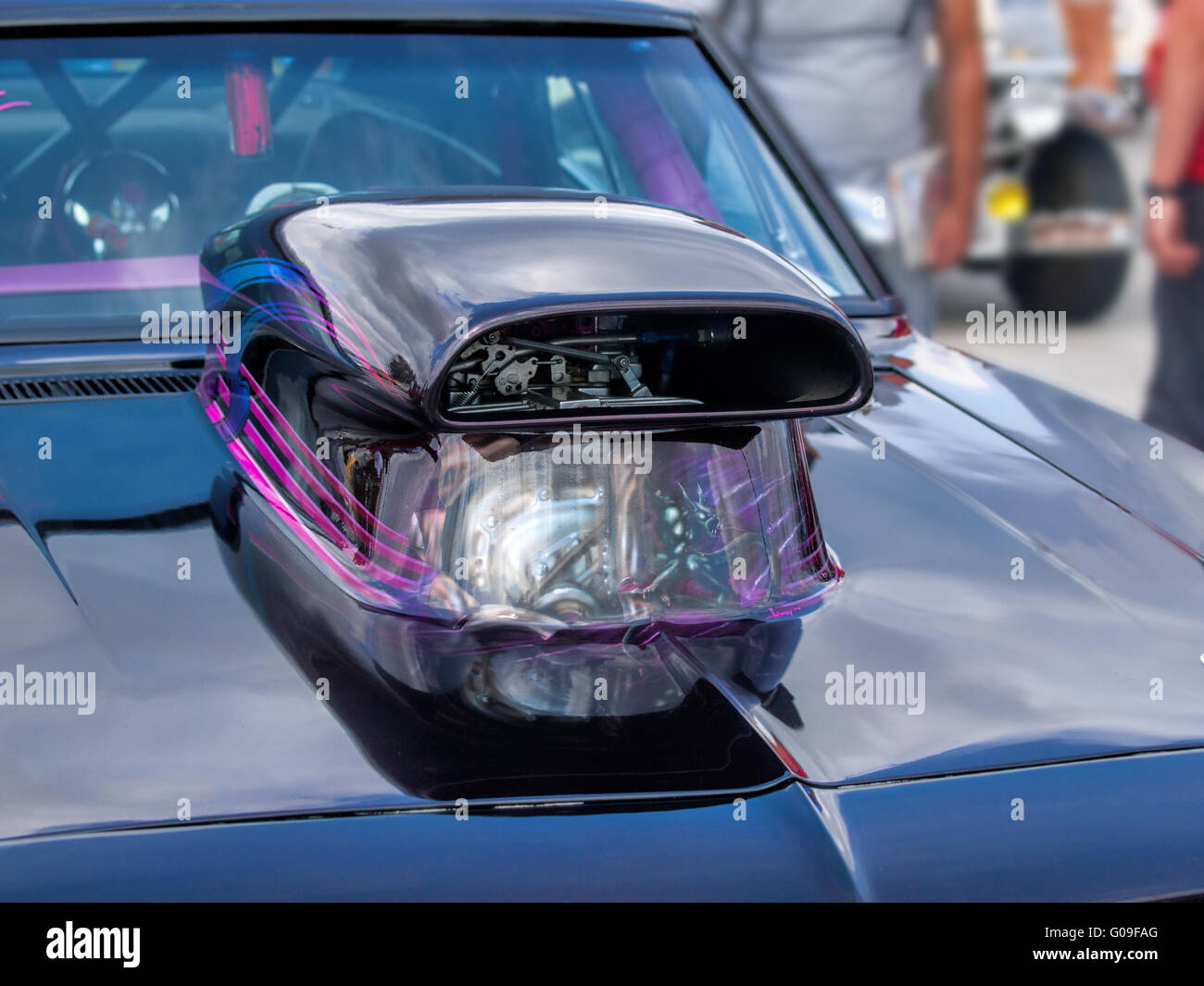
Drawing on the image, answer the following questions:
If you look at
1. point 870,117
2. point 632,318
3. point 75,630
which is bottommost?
point 75,630

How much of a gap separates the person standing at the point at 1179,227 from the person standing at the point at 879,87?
450 millimetres

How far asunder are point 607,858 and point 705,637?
30 cm

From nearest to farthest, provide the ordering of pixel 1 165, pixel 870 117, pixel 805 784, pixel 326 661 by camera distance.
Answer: pixel 805 784 → pixel 326 661 → pixel 1 165 → pixel 870 117

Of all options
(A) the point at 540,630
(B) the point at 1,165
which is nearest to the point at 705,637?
(A) the point at 540,630

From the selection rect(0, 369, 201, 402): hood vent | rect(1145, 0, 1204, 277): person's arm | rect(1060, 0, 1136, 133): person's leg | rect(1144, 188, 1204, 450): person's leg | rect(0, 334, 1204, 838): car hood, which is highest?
rect(1060, 0, 1136, 133): person's leg

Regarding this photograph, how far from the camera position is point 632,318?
50.9 inches

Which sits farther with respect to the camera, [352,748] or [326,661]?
[326,661]

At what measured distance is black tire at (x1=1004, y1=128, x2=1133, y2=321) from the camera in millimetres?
6062

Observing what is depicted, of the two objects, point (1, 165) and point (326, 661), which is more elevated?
point (1, 165)

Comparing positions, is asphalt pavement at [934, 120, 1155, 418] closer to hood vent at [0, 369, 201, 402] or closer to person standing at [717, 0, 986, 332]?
person standing at [717, 0, 986, 332]

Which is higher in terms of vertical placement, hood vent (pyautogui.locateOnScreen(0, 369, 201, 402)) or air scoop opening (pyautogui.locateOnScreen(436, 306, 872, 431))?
hood vent (pyautogui.locateOnScreen(0, 369, 201, 402))

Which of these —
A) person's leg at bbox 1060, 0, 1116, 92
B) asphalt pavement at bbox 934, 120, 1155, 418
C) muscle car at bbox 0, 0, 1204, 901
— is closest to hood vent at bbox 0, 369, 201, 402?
muscle car at bbox 0, 0, 1204, 901

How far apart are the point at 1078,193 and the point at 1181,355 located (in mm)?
2729
